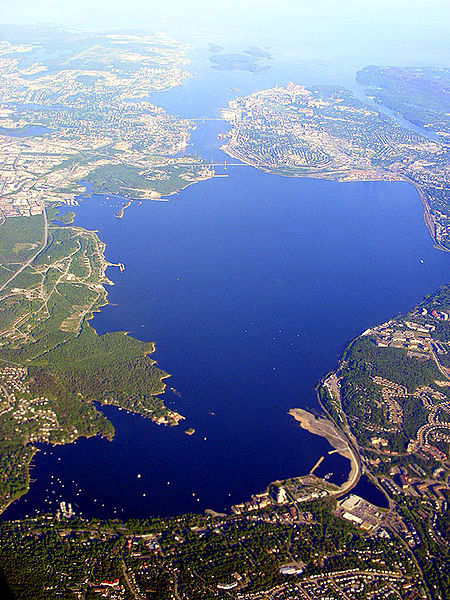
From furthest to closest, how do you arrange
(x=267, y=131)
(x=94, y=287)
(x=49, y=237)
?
(x=267, y=131) → (x=49, y=237) → (x=94, y=287)

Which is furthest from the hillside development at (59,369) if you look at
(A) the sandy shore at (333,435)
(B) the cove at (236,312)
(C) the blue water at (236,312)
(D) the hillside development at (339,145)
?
(D) the hillside development at (339,145)

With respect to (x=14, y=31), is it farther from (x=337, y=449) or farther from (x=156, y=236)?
(x=337, y=449)

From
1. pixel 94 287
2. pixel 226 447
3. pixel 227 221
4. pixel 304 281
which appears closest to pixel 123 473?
pixel 226 447

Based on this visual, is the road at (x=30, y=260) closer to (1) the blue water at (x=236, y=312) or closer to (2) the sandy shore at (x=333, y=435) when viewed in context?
(1) the blue water at (x=236, y=312)

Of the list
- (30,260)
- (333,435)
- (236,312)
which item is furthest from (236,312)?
(30,260)

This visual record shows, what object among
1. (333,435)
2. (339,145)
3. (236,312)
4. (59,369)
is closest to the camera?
(333,435)

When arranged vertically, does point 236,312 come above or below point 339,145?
below

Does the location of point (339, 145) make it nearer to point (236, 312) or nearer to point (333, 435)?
point (236, 312)

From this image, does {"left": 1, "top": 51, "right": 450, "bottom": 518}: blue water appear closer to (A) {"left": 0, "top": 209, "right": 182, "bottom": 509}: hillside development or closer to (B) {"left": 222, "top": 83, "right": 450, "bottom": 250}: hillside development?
(A) {"left": 0, "top": 209, "right": 182, "bottom": 509}: hillside development

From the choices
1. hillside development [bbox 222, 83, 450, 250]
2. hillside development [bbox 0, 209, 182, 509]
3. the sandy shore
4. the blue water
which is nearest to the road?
hillside development [bbox 0, 209, 182, 509]
